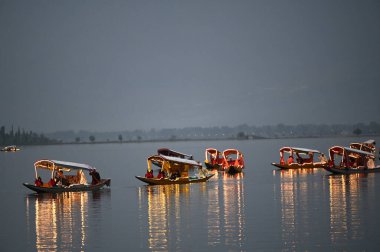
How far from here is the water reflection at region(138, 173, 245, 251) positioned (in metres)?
36.8

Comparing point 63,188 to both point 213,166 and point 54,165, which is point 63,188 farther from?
point 213,166

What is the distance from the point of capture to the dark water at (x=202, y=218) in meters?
36.2

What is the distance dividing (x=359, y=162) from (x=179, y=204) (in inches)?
1275

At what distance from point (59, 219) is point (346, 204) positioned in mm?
18612

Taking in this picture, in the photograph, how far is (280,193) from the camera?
193 ft

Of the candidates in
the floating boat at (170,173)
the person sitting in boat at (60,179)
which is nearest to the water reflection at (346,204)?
the floating boat at (170,173)

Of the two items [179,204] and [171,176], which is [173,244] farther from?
[171,176]

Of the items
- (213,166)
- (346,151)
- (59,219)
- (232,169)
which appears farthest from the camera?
(213,166)

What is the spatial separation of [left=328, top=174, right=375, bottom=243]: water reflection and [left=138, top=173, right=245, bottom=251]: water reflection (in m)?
5.04

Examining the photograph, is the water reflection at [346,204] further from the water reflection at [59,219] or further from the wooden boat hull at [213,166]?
the wooden boat hull at [213,166]

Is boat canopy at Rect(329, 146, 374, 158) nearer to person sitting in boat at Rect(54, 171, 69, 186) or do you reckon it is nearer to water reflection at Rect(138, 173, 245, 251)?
water reflection at Rect(138, 173, 245, 251)

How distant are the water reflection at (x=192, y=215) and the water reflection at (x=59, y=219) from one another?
3678 millimetres

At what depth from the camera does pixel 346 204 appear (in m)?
48.8

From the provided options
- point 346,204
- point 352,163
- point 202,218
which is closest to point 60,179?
point 202,218
